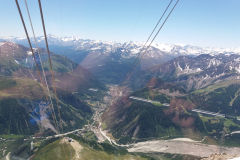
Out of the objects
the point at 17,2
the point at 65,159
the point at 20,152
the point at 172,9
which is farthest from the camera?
the point at 20,152

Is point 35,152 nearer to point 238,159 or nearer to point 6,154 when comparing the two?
point 6,154

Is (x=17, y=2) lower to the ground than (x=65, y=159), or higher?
higher

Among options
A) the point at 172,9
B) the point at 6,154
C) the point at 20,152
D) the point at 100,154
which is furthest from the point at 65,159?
the point at 172,9

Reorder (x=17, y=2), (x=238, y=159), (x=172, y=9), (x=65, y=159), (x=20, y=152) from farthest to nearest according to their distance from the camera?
(x=20, y=152), (x=65, y=159), (x=172, y=9), (x=238, y=159), (x=17, y=2)

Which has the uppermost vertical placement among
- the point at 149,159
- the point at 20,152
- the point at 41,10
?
the point at 41,10

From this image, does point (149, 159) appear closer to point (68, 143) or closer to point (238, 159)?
point (68, 143)

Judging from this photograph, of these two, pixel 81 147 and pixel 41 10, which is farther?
pixel 81 147

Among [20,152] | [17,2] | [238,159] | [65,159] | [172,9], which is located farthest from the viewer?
[20,152]

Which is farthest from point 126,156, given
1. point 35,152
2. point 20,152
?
point 20,152

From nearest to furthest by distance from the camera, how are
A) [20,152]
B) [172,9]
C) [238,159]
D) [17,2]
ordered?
[17,2], [238,159], [172,9], [20,152]
